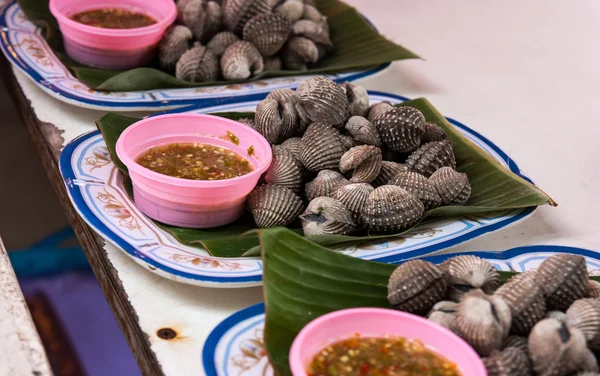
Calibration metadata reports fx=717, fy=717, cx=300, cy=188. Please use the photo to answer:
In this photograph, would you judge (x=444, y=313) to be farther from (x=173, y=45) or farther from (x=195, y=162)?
(x=173, y=45)

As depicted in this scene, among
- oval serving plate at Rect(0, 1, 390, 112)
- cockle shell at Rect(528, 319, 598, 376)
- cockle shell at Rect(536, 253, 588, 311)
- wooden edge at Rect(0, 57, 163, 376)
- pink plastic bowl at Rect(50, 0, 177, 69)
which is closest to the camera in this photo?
cockle shell at Rect(528, 319, 598, 376)

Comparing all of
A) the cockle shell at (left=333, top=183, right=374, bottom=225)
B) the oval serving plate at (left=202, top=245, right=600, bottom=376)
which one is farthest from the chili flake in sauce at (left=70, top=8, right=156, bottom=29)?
the oval serving plate at (left=202, top=245, right=600, bottom=376)

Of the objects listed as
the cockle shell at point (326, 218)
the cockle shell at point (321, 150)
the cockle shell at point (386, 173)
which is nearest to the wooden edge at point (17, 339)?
the cockle shell at point (326, 218)

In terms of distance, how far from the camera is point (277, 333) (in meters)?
1.15

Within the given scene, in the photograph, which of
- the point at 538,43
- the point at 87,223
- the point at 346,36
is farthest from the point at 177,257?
the point at 538,43

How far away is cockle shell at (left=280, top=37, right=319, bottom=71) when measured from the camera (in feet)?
7.16

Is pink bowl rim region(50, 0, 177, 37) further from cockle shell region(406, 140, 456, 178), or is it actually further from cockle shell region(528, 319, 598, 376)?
cockle shell region(528, 319, 598, 376)

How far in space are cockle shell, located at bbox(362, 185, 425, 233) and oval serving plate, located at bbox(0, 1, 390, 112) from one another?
2.06 feet

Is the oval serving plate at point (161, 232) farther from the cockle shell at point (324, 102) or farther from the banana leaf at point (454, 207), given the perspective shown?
the cockle shell at point (324, 102)

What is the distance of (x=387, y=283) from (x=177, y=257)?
1.32 ft

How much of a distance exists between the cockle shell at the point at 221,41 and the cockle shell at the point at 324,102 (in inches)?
18.6

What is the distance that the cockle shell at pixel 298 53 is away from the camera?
7.16ft

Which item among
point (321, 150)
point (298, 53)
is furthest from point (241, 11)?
point (321, 150)

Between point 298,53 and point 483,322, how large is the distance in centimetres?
129
